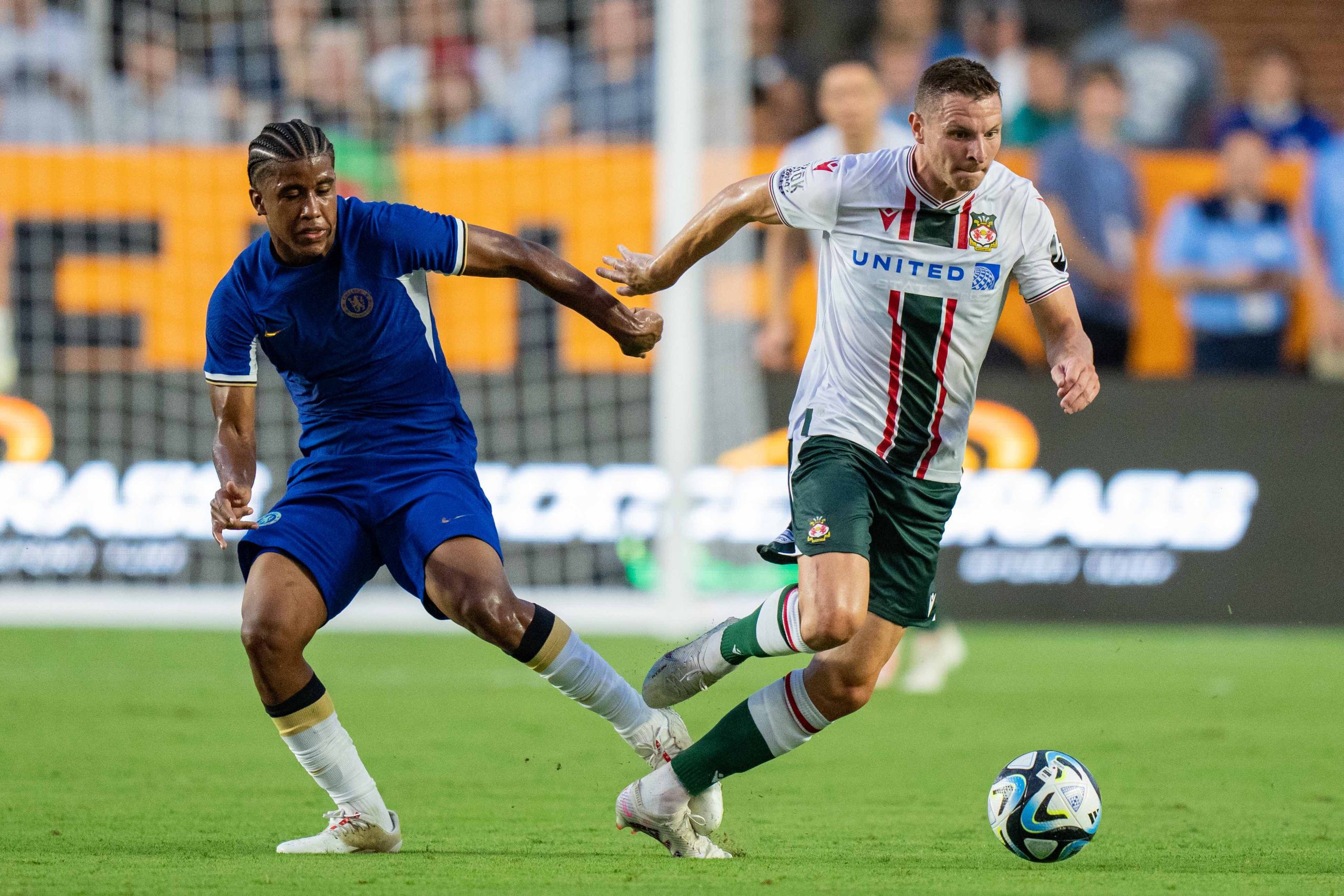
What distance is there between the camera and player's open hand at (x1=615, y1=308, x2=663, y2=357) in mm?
5242

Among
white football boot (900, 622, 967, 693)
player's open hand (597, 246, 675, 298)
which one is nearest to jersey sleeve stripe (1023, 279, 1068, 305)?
player's open hand (597, 246, 675, 298)

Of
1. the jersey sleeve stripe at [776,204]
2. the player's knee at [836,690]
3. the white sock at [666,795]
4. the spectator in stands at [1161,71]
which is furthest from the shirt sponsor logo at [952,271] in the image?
the spectator in stands at [1161,71]

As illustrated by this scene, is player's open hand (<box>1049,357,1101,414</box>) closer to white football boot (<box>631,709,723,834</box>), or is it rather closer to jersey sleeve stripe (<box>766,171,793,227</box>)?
jersey sleeve stripe (<box>766,171,793,227</box>)

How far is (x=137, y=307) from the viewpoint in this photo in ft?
38.6

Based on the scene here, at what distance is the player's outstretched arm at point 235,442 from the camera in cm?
494

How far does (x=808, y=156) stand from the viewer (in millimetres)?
9008

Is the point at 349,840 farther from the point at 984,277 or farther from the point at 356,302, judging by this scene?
the point at 984,277

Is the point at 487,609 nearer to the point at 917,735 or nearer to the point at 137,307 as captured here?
the point at 917,735

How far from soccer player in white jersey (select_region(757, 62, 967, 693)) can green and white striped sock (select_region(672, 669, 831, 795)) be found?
7.68ft

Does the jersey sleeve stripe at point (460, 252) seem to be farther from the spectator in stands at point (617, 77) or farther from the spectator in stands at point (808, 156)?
the spectator in stands at point (617, 77)

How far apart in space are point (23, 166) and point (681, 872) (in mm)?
9083

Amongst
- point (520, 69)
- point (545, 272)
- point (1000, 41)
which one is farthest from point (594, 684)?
point (1000, 41)

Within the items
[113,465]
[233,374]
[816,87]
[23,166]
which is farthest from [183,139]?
[233,374]

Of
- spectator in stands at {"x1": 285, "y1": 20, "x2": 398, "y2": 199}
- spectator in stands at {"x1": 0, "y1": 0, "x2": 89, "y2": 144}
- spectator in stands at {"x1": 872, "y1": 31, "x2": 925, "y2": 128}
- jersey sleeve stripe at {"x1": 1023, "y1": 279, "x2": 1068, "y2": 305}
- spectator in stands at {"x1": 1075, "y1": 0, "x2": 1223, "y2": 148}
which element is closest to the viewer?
jersey sleeve stripe at {"x1": 1023, "y1": 279, "x2": 1068, "y2": 305}
